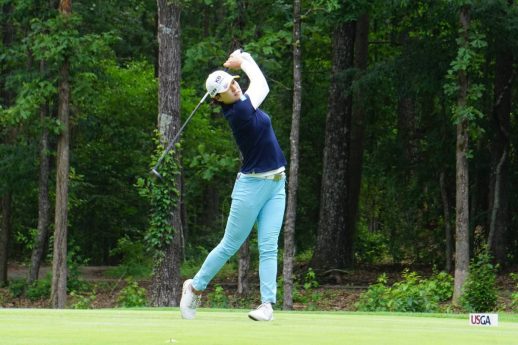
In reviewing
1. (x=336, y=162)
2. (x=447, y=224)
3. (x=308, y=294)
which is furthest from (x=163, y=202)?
(x=447, y=224)

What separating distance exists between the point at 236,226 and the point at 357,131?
18674 mm

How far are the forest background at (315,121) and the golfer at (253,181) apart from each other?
1110cm

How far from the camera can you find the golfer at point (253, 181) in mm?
8023

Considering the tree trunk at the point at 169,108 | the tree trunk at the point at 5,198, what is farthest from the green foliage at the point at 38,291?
the tree trunk at the point at 169,108

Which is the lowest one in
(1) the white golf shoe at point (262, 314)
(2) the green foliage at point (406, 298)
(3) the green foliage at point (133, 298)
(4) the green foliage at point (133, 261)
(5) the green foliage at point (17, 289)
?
(5) the green foliage at point (17, 289)

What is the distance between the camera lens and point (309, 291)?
22.2m

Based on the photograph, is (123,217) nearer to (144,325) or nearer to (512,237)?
(512,237)

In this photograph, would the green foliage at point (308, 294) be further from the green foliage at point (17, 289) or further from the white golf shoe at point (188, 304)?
the white golf shoe at point (188, 304)

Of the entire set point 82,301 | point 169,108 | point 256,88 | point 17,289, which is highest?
point 169,108

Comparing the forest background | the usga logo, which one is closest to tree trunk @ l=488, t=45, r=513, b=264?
the forest background

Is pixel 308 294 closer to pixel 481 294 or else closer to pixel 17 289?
pixel 481 294

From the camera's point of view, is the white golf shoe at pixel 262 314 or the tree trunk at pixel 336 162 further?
the tree trunk at pixel 336 162

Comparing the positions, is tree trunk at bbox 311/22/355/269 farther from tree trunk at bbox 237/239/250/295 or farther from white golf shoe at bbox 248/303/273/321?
white golf shoe at bbox 248/303/273/321

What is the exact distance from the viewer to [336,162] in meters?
24.6
